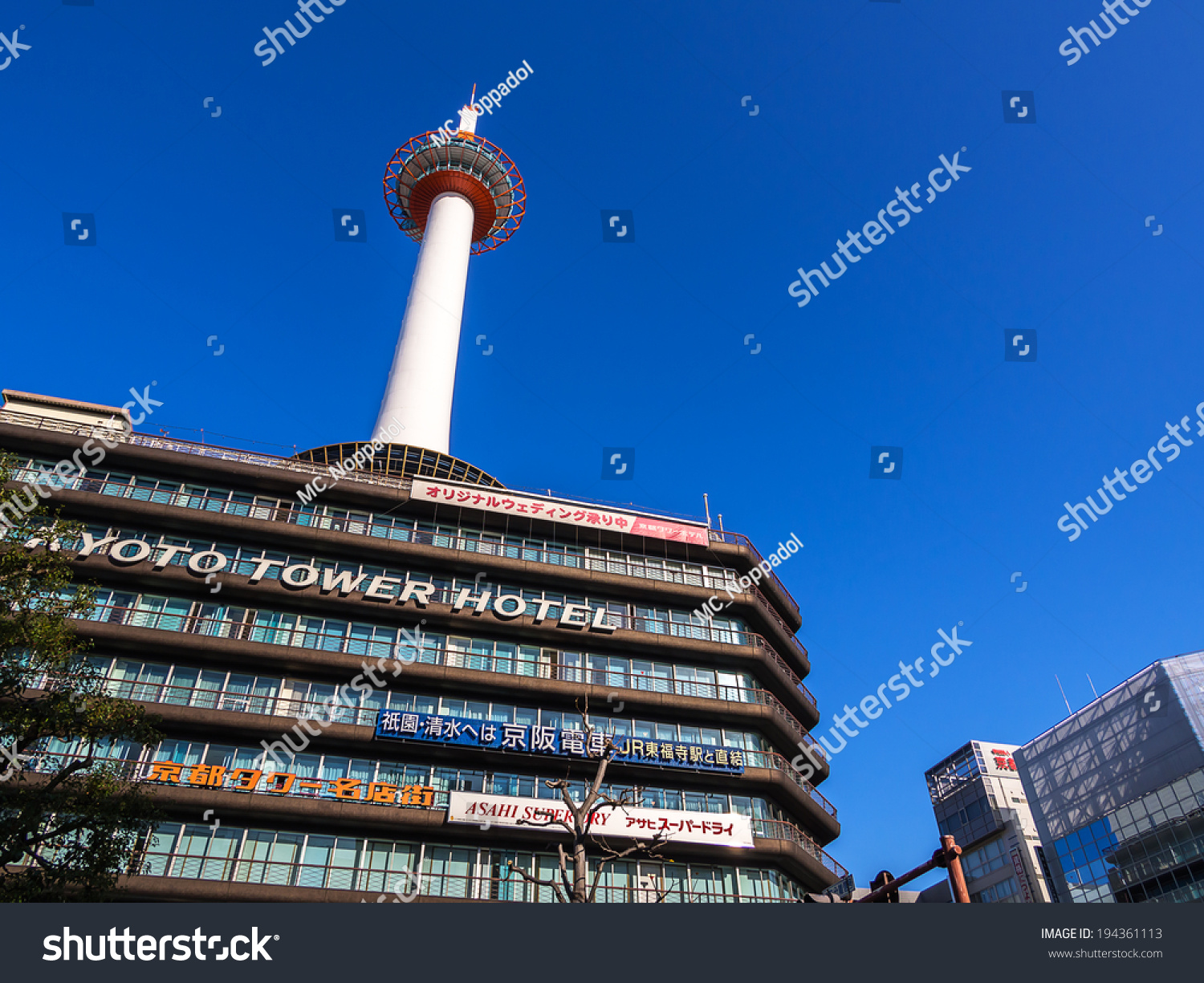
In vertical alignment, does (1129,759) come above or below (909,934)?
above

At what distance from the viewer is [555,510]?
39.5 metres

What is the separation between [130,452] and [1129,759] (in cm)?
6445

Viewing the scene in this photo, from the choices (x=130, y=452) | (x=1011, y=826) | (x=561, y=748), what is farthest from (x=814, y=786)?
(x=1011, y=826)

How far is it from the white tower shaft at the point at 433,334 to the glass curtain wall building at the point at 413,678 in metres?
12.6

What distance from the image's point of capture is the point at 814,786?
3991 cm

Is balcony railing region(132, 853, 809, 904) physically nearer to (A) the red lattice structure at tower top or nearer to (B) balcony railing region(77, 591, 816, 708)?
(B) balcony railing region(77, 591, 816, 708)

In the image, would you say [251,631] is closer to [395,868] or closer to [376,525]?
[376,525]

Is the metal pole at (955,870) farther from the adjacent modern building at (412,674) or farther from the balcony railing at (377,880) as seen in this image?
the adjacent modern building at (412,674)

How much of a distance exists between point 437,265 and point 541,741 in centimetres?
4104

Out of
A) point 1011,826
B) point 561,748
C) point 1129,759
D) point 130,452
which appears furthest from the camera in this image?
point 1011,826

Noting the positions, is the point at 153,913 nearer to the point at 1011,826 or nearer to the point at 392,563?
the point at 392,563

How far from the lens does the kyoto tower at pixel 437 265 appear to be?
51.3 m

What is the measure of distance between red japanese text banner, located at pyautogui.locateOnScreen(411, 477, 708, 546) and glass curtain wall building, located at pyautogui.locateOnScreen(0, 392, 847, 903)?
0.11 meters

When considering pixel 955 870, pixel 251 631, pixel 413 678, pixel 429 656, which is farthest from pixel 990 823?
pixel 955 870
